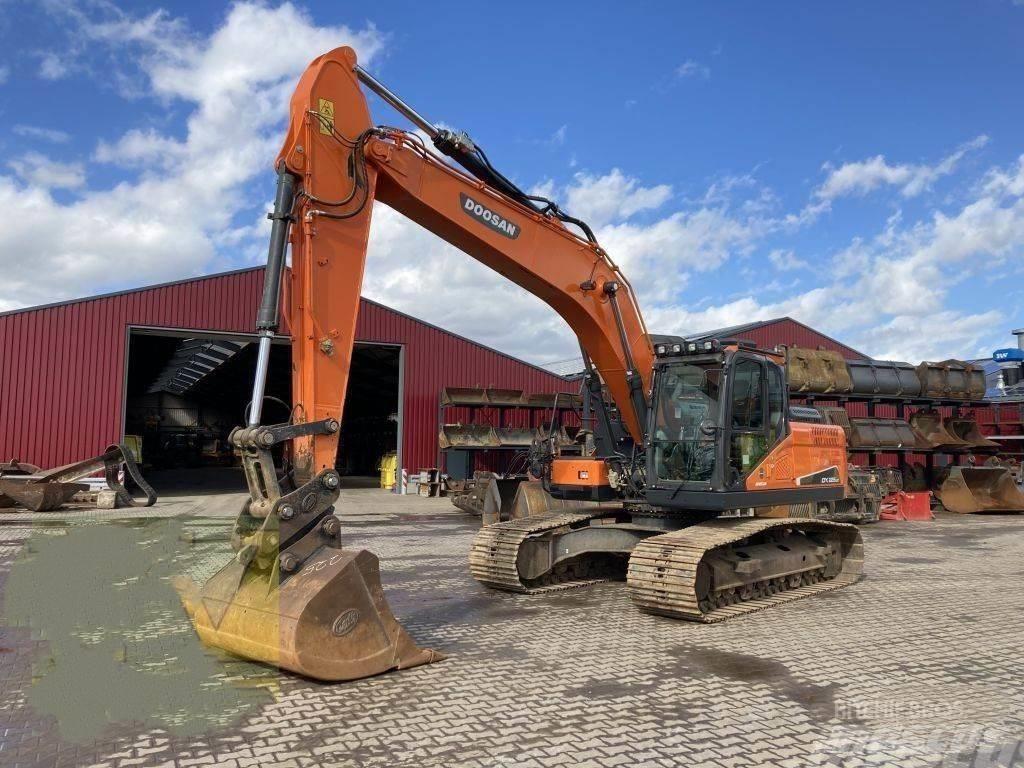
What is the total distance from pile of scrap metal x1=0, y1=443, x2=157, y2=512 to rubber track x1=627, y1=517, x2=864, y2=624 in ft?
47.0

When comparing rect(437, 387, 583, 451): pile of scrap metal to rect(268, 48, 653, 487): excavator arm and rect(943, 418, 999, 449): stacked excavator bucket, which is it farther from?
rect(268, 48, 653, 487): excavator arm

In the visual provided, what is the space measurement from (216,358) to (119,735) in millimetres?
31127

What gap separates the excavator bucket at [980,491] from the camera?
2042 cm

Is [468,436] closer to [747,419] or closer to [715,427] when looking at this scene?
[747,419]

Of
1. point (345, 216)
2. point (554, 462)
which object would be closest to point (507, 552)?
point (554, 462)

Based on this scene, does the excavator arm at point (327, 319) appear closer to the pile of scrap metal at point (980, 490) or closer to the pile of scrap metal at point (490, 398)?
the pile of scrap metal at point (490, 398)

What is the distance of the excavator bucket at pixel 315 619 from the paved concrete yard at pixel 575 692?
16 cm

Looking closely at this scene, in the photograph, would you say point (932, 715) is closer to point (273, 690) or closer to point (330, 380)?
point (273, 690)

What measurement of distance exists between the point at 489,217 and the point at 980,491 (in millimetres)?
18382

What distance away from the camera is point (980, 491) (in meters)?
20.8

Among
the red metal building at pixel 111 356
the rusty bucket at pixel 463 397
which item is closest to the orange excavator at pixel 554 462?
the rusty bucket at pixel 463 397

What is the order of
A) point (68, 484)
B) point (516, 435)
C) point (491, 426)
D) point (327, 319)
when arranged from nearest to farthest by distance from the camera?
point (327, 319) < point (68, 484) < point (491, 426) < point (516, 435)

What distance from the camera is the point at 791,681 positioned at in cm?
565

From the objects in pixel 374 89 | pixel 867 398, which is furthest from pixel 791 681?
pixel 867 398
